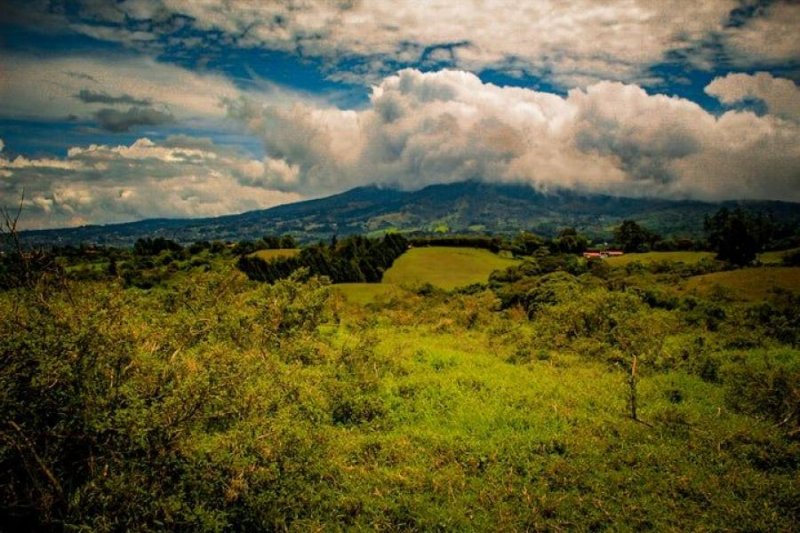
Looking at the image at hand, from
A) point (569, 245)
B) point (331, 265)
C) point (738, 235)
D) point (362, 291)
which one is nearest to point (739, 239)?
point (738, 235)

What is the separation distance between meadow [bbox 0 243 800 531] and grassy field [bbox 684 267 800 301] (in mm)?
26454

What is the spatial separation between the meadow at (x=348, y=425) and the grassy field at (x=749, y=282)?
26454 millimetres

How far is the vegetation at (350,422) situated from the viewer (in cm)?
1197

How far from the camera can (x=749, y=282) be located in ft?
200

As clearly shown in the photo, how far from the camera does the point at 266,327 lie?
28297 millimetres

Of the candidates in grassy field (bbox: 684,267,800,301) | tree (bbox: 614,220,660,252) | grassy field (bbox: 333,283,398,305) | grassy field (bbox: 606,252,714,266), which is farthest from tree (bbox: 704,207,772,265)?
grassy field (bbox: 333,283,398,305)

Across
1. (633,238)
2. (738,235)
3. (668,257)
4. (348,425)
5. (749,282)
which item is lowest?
(749,282)

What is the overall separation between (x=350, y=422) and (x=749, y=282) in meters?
59.3

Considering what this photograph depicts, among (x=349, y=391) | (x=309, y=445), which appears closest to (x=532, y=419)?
(x=349, y=391)

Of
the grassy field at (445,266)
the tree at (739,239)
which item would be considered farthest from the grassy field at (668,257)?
the grassy field at (445,266)

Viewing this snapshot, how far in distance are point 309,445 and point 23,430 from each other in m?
8.14

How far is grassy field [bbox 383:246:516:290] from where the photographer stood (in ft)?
331

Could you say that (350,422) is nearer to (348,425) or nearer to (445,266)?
(348,425)

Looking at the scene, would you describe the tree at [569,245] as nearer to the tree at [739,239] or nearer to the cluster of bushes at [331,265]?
the tree at [739,239]
